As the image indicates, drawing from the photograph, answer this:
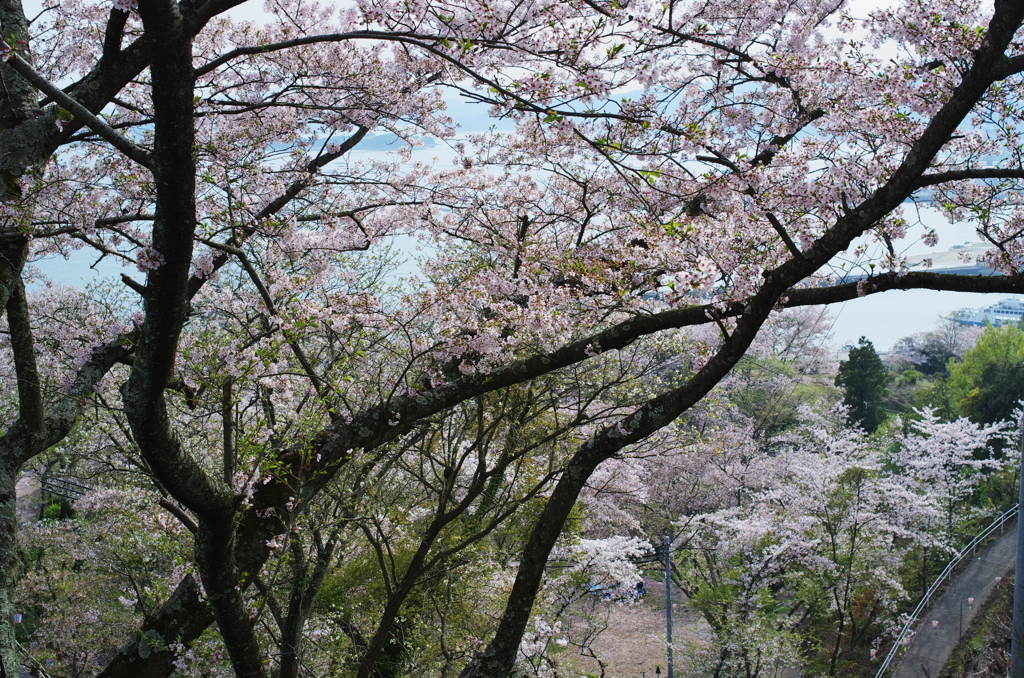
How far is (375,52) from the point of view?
16.5 ft

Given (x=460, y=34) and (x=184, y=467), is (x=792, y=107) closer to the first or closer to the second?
(x=460, y=34)

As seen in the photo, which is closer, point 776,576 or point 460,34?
point 460,34

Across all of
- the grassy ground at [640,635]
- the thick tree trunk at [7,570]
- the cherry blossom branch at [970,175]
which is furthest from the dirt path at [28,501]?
the grassy ground at [640,635]

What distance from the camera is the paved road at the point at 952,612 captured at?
10.7 meters

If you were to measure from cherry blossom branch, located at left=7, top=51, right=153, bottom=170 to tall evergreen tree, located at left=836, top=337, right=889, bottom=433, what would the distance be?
2083cm

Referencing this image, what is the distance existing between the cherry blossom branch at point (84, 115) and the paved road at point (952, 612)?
1170 cm

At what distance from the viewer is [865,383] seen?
19.5 metres

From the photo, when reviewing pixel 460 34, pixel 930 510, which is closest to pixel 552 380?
pixel 460 34

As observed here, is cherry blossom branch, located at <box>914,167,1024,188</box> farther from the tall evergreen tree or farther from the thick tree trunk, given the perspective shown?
the tall evergreen tree

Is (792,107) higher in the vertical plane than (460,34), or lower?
higher

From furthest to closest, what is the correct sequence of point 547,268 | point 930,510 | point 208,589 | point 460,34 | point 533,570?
point 930,510, point 547,268, point 533,570, point 460,34, point 208,589

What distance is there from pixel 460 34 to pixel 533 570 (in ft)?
8.44

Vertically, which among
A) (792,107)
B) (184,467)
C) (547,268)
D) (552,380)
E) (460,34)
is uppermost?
(792,107)

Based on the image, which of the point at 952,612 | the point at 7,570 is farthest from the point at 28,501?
the point at 952,612
